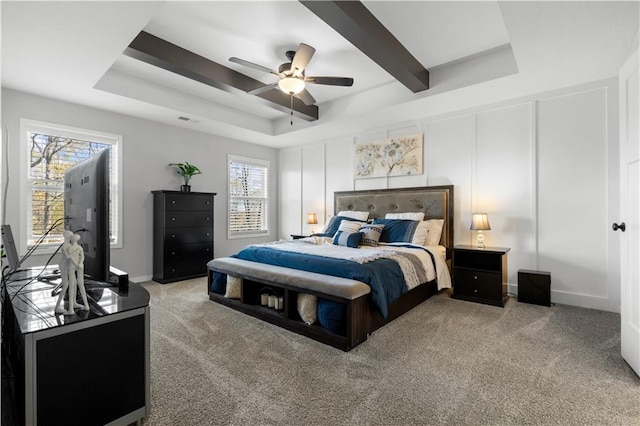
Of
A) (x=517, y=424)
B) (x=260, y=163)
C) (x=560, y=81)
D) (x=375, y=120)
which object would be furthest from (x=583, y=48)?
(x=260, y=163)

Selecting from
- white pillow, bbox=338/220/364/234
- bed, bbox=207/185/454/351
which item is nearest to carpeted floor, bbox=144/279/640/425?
bed, bbox=207/185/454/351

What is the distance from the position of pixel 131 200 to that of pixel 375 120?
3.66 m

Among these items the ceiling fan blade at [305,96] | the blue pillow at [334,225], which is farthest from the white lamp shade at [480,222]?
the ceiling fan blade at [305,96]

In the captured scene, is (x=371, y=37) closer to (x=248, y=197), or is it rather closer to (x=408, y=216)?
(x=408, y=216)

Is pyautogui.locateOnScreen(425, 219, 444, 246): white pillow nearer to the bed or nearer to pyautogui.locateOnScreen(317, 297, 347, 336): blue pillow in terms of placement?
the bed

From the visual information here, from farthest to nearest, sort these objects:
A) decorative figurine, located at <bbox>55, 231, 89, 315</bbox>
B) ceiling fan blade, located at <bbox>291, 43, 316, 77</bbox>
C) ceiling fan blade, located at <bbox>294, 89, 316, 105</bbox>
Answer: ceiling fan blade, located at <bbox>294, 89, 316, 105</bbox>, ceiling fan blade, located at <bbox>291, 43, 316, 77</bbox>, decorative figurine, located at <bbox>55, 231, 89, 315</bbox>

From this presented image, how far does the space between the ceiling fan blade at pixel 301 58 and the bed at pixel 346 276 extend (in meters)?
1.81

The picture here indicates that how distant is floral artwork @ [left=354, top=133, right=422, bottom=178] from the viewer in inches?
185

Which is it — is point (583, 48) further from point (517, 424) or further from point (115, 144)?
point (115, 144)

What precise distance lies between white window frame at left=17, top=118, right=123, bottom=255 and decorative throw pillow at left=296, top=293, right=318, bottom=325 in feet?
10.1

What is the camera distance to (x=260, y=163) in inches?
248

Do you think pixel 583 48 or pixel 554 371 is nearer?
pixel 554 371

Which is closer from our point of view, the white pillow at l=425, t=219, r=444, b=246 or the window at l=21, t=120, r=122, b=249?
the window at l=21, t=120, r=122, b=249

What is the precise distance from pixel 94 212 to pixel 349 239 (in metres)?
2.83
